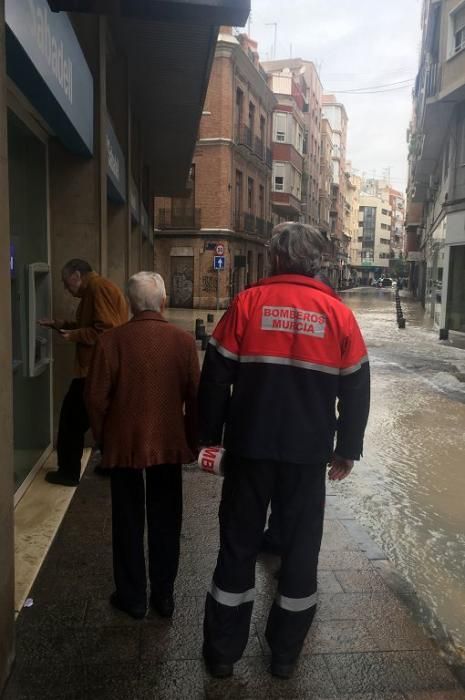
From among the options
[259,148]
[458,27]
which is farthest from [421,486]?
[259,148]

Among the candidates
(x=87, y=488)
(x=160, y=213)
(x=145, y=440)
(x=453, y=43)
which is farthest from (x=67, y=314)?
(x=160, y=213)

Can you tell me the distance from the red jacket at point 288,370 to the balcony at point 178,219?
3131 centimetres

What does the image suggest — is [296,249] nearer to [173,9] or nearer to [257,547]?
[257,547]

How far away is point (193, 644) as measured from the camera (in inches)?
121

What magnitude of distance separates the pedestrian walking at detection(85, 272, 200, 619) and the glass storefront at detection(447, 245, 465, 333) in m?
17.4

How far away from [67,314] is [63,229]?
0.80 m

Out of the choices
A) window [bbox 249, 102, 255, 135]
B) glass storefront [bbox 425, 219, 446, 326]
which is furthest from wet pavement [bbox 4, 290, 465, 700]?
→ window [bbox 249, 102, 255, 135]

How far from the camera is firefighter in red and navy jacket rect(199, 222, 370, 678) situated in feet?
9.05

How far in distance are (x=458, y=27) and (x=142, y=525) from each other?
19531mm

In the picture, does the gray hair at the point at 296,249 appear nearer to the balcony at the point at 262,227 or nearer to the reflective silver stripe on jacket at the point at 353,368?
the reflective silver stripe on jacket at the point at 353,368

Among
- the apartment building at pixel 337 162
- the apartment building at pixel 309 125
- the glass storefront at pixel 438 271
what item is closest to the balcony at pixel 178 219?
the glass storefront at pixel 438 271

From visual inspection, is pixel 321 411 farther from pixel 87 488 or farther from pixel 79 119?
pixel 79 119

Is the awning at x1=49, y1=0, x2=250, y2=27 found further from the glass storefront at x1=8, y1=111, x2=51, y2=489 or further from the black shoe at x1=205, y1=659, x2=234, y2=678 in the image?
the black shoe at x1=205, y1=659, x2=234, y2=678

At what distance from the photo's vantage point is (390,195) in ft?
509
